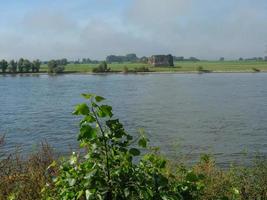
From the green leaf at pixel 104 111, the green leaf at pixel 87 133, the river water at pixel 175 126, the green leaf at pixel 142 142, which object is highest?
the green leaf at pixel 104 111

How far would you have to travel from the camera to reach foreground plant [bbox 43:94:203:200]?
12.0 ft

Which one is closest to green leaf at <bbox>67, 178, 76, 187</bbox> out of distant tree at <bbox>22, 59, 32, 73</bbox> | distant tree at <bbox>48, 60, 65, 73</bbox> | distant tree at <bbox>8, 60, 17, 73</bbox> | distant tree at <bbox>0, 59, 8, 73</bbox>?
distant tree at <bbox>48, 60, 65, 73</bbox>

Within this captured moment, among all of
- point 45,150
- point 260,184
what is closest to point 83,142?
point 45,150

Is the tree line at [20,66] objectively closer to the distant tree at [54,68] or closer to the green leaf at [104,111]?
the distant tree at [54,68]

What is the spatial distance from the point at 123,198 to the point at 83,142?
1.92 ft

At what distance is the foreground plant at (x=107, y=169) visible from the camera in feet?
12.0

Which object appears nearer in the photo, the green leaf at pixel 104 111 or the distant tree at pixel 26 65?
the green leaf at pixel 104 111

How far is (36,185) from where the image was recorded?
643 centimetres

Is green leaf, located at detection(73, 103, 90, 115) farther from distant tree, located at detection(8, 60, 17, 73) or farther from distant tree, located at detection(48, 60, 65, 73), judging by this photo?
distant tree, located at detection(8, 60, 17, 73)

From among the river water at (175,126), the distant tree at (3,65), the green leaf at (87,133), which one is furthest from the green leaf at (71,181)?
the distant tree at (3,65)

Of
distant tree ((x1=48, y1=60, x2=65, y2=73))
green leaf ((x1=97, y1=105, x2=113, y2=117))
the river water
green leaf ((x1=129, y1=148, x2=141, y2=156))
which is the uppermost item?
green leaf ((x1=97, y1=105, x2=113, y2=117))

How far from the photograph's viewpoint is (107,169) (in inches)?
149

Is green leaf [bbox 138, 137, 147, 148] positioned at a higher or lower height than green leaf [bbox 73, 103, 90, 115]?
lower

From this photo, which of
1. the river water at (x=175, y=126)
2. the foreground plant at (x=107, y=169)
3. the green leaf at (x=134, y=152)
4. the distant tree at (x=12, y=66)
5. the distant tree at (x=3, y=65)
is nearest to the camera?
the foreground plant at (x=107, y=169)
